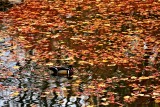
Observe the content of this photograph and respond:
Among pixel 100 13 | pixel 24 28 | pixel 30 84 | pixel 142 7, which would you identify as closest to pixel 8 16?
pixel 24 28

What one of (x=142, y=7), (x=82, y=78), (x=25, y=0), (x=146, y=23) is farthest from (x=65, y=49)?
(x=25, y=0)

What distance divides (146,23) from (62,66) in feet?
15.6

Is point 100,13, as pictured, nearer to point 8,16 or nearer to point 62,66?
point 8,16

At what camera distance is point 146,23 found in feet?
41.9

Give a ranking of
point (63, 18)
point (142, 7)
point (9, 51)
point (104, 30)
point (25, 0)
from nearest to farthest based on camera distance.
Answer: point (9, 51), point (104, 30), point (63, 18), point (142, 7), point (25, 0)

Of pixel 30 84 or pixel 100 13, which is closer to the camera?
pixel 30 84

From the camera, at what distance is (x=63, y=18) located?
1370 centimetres

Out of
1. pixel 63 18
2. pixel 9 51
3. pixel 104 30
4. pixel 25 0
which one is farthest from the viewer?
pixel 25 0

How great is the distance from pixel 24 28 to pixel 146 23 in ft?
14.3

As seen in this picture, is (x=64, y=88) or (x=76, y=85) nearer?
(x=64, y=88)

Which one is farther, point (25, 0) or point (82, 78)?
point (25, 0)

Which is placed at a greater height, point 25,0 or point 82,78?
point 25,0

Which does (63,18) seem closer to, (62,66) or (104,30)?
(104,30)

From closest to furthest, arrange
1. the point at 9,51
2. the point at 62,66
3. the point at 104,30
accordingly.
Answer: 1. the point at 62,66
2. the point at 9,51
3. the point at 104,30
